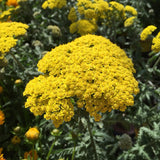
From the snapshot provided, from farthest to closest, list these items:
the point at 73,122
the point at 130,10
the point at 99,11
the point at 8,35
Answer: the point at 130,10 < the point at 99,11 < the point at 8,35 < the point at 73,122

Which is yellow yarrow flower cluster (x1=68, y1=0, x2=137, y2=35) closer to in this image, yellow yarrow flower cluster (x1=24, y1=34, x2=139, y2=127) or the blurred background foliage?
the blurred background foliage

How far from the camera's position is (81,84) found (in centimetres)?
215

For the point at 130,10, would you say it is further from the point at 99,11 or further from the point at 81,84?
the point at 81,84

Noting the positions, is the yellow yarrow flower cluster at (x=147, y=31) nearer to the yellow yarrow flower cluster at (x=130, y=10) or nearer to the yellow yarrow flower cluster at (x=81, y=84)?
the yellow yarrow flower cluster at (x=130, y=10)

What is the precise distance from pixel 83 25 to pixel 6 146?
95.7 inches

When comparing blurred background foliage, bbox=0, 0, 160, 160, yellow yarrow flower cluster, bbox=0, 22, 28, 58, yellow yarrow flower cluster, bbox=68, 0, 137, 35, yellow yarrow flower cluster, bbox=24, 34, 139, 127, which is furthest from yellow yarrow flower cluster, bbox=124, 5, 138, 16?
yellow yarrow flower cluster, bbox=0, 22, 28, 58

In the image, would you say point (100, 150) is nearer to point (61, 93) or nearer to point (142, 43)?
point (61, 93)

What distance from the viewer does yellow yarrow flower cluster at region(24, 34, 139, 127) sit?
2.11 meters

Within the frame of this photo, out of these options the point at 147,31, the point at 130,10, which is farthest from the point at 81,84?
the point at 130,10

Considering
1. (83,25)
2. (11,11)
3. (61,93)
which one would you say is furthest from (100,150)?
(11,11)

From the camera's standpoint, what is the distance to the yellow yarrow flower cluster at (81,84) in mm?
2113

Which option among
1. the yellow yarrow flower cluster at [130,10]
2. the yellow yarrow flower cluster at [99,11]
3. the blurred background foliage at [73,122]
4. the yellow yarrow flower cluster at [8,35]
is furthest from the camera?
the yellow yarrow flower cluster at [130,10]

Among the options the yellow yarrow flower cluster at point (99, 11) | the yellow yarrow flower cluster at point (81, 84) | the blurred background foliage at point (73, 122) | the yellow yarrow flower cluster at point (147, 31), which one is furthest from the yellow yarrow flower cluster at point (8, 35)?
the yellow yarrow flower cluster at point (147, 31)

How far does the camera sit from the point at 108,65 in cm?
235
